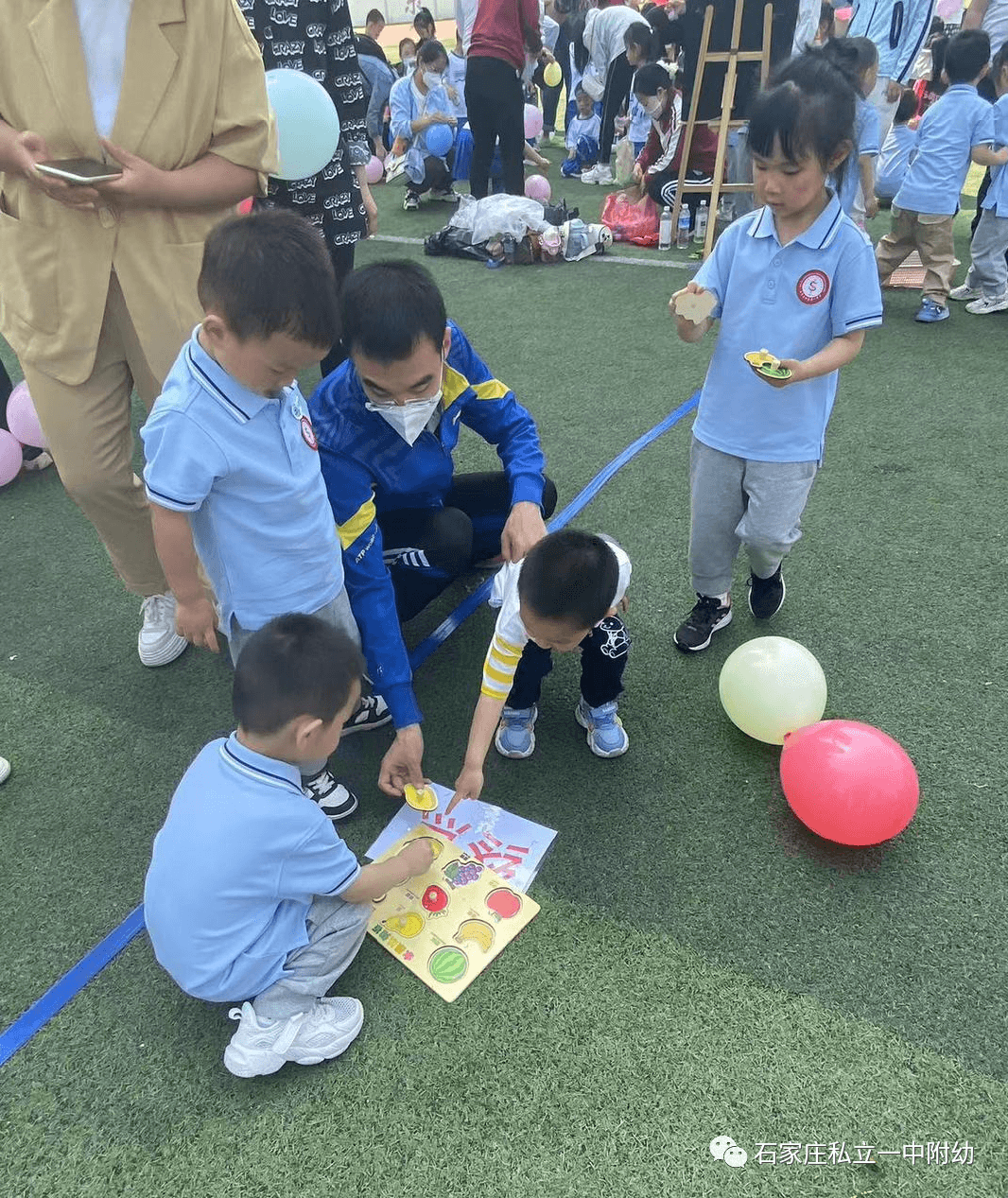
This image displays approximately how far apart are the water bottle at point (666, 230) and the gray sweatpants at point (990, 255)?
1.96m

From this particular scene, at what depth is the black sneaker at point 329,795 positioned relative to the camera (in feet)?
5.98

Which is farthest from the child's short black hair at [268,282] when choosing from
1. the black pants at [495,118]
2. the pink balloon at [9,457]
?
the black pants at [495,118]

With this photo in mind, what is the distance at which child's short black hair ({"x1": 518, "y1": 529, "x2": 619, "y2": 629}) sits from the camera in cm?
149

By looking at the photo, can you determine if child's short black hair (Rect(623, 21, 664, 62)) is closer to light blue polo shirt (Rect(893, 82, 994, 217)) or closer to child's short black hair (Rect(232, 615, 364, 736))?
light blue polo shirt (Rect(893, 82, 994, 217))

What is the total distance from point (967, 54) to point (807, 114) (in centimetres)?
318

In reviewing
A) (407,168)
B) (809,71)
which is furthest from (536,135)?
(809,71)

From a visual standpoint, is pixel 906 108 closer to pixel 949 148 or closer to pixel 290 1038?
pixel 949 148

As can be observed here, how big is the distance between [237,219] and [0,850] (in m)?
1.47

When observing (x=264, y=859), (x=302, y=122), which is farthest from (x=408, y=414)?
(x=302, y=122)

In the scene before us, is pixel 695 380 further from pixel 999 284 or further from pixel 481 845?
pixel 481 845

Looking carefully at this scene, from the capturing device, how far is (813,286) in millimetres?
1795

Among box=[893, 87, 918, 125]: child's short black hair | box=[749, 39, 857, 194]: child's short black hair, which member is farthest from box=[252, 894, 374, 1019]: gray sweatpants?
box=[893, 87, 918, 125]: child's short black hair

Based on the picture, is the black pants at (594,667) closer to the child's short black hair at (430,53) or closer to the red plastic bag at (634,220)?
the red plastic bag at (634,220)

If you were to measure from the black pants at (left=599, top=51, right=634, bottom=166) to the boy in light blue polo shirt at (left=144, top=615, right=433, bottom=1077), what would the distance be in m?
7.87
